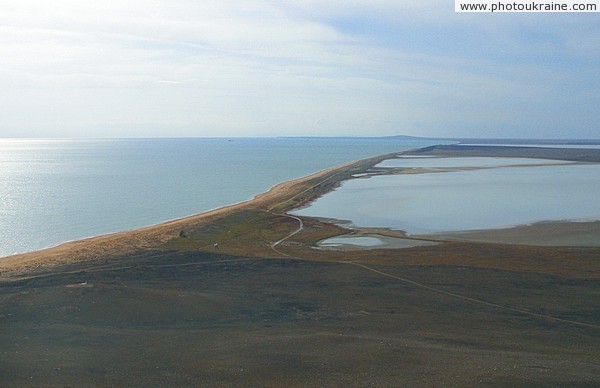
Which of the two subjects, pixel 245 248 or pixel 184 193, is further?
pixel 184 193

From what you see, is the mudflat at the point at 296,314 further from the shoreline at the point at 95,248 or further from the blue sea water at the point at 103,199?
the blue sea water at the point at 103,199

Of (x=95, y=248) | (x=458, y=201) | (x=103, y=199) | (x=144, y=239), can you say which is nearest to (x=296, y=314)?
(x=95, y=248)

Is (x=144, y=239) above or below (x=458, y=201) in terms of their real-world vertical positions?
above

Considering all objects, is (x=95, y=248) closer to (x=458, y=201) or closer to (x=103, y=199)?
(x=103, y=199)

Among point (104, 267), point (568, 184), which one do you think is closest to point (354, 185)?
point (568, 184)

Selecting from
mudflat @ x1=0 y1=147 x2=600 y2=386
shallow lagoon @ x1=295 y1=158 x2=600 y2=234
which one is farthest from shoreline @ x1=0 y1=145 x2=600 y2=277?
shallow lagoon @ x1=295 y1=158 x2=600 y2=234

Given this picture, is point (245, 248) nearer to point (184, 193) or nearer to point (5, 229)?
point (5, 229)
